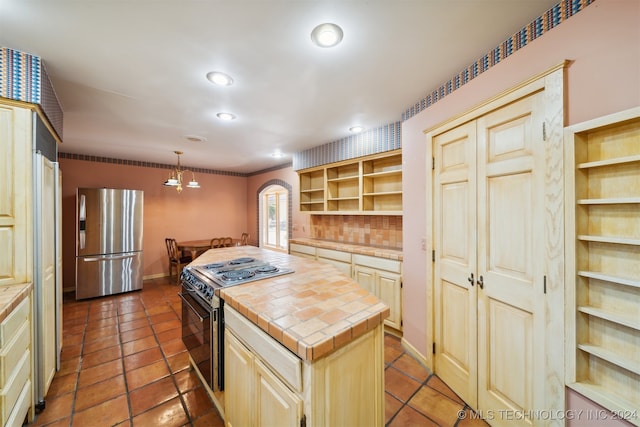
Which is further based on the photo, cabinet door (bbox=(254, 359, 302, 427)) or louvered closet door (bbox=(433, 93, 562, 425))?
louvered closet door (bbox=(433, 93, 562, 425))

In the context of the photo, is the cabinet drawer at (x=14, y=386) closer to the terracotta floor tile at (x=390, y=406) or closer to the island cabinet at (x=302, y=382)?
the island cabinet at (x=302, y=382)

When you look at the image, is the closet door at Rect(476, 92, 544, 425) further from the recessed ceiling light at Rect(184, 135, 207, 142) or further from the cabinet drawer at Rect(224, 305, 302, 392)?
the recessed ceiling light at Rect(184, 135, 207, 142)

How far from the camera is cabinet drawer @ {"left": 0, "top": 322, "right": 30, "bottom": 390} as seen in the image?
1269 millimetres

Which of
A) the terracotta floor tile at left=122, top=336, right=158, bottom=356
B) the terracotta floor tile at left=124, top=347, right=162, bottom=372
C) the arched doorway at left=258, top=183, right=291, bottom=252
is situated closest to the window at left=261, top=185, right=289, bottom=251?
the arched doorway at left=258, top=183, right=291, bottom=252

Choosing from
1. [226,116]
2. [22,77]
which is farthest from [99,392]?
[226,116]

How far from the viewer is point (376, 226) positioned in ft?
11.5

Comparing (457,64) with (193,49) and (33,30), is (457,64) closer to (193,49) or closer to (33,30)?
(193,49)

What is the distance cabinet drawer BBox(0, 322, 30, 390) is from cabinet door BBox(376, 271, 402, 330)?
9.16 ft

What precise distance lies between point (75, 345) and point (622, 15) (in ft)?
15.2

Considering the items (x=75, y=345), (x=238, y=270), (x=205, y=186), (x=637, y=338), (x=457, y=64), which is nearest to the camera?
(x=637, y=338)

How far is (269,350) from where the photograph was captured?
1.07m

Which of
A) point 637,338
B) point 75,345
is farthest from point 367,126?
point 75,345

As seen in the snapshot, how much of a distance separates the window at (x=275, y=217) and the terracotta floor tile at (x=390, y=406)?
12.2 feet

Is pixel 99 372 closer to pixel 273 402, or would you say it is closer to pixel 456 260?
pixel 273 402
